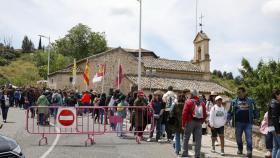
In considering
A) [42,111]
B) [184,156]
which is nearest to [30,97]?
[42,111]

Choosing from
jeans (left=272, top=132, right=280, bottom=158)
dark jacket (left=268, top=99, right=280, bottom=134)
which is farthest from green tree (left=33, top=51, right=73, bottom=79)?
dark jacket (left=268, top=99, right=280, bottom=134)

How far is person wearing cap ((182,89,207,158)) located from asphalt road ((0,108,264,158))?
0.84 metres

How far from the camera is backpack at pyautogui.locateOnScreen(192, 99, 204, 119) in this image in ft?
36.3

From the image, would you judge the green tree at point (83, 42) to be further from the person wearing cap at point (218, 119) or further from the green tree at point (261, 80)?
the person wearing cap at point (218, 119)

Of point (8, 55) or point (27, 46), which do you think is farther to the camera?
point (27, 46)

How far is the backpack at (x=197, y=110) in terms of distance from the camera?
435 inches

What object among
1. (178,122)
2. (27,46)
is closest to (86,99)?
(178,122)

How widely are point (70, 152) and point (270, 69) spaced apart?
1438cm

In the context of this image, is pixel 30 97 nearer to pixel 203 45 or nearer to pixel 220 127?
pixel 220 127

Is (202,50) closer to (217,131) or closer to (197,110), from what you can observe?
(217,131)

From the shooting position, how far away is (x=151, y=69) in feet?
187

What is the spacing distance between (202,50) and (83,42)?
37159 mm

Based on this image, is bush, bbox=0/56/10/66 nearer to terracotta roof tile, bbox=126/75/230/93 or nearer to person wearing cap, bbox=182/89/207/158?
terracotta roof tile, bbox=126/75/230/93

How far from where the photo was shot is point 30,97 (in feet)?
110
